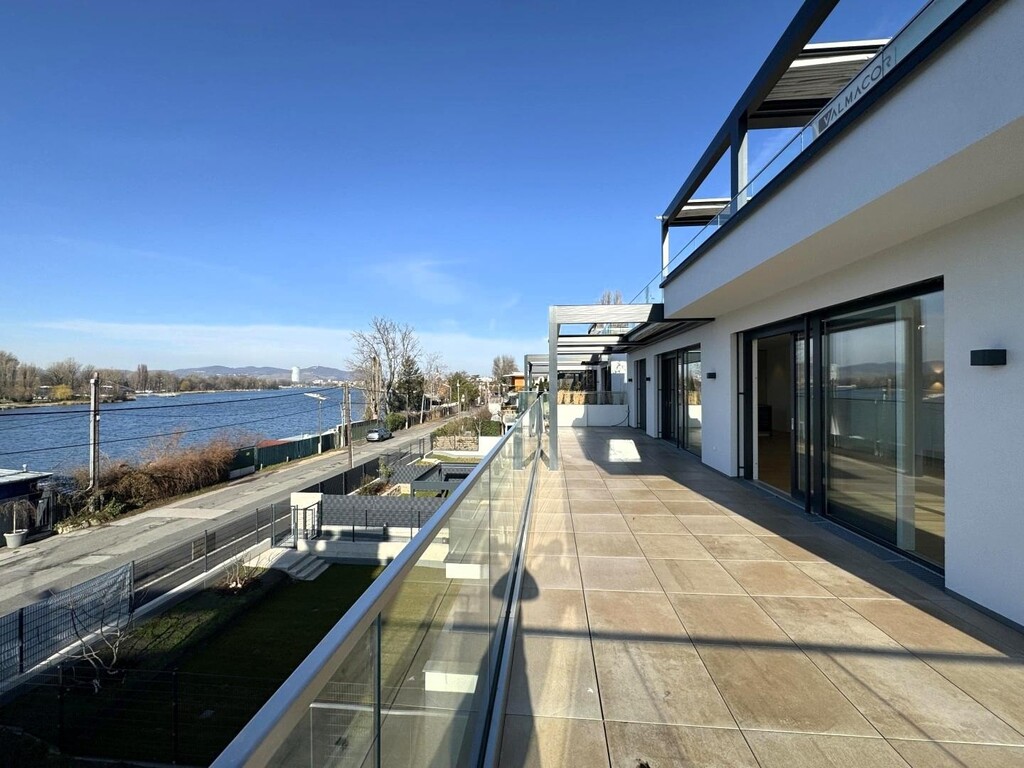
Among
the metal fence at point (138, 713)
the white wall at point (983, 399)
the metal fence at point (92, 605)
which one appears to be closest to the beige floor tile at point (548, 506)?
the white wall at point (983, 399)

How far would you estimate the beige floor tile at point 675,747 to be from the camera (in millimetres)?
2227

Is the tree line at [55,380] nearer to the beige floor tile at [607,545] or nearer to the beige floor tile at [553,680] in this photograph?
the beige floor tile at [607,545]

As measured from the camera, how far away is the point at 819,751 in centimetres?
227

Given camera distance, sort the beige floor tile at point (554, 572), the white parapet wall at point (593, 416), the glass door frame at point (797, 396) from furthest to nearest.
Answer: the white parapet wall at point (593, 416) < the glass door frame at point (797, 396) < the beige floor tile at point (554, 572)

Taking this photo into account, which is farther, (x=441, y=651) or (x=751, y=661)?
(x=751, y=661)

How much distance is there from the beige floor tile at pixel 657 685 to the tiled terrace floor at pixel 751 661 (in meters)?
0.01

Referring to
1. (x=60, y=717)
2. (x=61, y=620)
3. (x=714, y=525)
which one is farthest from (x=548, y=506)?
(x=61, y=620)

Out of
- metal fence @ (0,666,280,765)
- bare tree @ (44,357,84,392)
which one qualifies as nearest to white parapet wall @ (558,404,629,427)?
metal fence @ (0,666,280,765)

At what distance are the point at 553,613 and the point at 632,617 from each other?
1.92 feet

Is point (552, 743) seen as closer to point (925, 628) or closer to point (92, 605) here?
point (925, 628)

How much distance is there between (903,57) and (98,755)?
1255cm

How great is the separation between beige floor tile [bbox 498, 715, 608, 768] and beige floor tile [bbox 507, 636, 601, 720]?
56 mm

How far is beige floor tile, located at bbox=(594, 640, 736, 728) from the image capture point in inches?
99.8

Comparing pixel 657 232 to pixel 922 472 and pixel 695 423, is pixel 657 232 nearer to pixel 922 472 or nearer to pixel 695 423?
pixel 695 423
